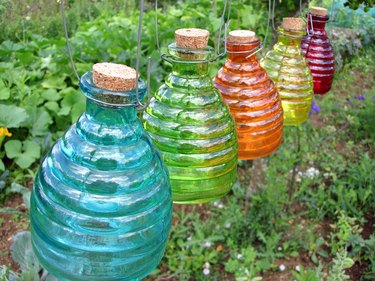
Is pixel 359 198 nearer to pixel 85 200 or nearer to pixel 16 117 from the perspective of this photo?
pixel 16 117

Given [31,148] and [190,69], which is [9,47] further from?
[190,69]

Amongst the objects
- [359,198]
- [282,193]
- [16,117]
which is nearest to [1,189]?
[16,117]

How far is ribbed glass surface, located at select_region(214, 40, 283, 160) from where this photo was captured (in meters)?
0.87

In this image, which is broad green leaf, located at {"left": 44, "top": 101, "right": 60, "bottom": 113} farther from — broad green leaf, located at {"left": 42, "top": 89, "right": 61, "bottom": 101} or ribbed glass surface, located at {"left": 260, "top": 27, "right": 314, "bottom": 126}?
ribbed glass surface, located at {"left": 260, "top": 27, "right": 314, "bottom": 126}

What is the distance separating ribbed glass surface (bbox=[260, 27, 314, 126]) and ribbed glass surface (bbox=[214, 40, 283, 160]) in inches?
6.4

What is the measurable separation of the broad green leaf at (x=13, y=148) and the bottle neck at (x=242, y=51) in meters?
1.69

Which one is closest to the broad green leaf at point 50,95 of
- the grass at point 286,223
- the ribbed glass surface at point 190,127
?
the grass at point 286,223

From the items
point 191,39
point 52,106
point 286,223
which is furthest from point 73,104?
point 191,39

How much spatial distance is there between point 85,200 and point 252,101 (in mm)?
412

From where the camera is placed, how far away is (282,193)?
245cm

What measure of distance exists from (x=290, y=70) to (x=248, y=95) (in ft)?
0.78

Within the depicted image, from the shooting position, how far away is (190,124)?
0.74 metres

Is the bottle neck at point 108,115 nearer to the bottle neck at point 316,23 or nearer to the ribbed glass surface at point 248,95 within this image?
the ribbed glass surface at point 248,95

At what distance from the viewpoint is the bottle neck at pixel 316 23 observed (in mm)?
1189
